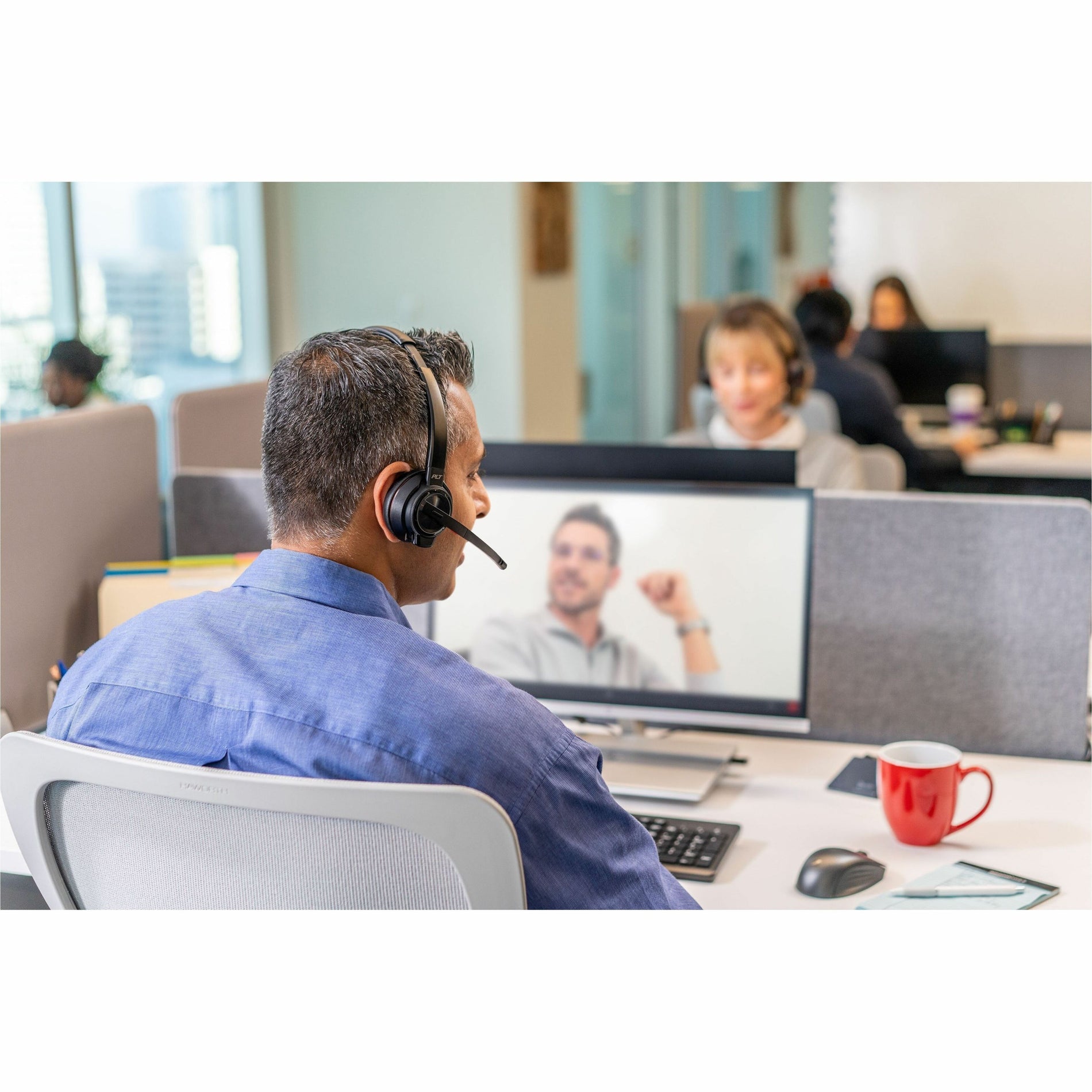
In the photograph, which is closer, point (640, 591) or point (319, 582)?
point (319, 582)

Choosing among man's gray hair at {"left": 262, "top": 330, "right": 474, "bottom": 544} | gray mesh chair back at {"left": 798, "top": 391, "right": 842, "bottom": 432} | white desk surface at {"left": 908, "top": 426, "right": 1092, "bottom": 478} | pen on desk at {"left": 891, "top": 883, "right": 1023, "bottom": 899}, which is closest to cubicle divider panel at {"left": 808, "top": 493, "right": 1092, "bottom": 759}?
pen on desk at {"left": 891, "top": 883, "right": 1023, "bottom": 899}

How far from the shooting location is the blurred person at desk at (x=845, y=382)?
11.0 ft

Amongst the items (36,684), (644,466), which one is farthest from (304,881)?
(36,684)

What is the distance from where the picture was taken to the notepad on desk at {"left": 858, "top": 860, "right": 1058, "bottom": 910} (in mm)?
1082

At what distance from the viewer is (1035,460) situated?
3541 millimetres

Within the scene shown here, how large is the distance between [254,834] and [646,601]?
30.2 inches

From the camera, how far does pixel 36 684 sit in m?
1.52

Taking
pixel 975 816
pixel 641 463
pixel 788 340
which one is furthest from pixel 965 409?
pixel 975 816

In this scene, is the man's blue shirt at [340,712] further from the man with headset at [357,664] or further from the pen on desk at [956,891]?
the pen on desk at [956,891]

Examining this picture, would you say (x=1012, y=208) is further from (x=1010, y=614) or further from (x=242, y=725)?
(x=242, y=725)

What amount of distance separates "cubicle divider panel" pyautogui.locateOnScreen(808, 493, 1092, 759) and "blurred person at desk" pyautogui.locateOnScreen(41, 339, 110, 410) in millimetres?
1905

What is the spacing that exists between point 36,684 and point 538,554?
0.63 m

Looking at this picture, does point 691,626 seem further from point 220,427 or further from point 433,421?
point 220,427

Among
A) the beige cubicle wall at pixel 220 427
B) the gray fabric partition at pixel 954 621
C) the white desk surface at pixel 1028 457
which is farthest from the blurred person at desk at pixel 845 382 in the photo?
the gray fabric partition at pixel 954 621
